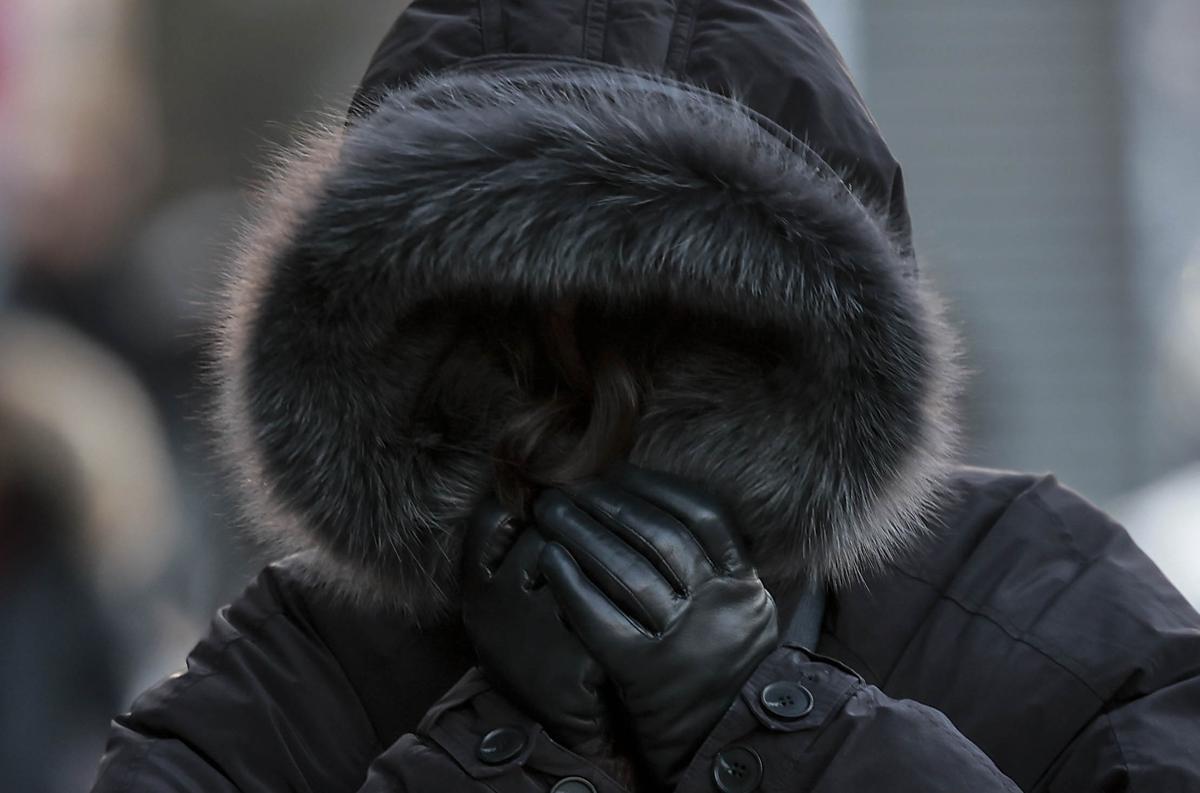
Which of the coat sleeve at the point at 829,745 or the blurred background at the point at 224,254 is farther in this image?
the blurred background at the point at 224,254

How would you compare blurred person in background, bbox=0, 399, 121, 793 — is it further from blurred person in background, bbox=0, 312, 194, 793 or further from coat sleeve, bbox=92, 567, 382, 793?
coat sleeve, bbox=92, 567, 382, 793

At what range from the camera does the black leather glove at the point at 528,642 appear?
133 cm

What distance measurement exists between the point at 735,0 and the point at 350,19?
3167 millimetres

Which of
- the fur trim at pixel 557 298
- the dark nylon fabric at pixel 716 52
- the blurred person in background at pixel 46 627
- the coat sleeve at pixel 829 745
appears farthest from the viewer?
the blurred person in background at pixel 46 627

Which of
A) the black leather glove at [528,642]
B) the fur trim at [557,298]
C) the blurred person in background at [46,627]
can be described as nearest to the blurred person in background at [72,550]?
the blurred person in background at [46,627]

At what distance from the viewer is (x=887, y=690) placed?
145 centimetres

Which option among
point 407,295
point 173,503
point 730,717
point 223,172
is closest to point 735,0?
point 407,295

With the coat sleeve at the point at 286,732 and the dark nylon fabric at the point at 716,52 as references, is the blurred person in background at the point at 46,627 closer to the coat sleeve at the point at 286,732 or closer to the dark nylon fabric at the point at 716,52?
the coat sleeve at the point at 286,732

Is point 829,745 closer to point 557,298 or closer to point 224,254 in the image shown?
point 557,298

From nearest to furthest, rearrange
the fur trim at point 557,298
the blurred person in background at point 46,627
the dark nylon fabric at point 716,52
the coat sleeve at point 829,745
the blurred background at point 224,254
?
1. the coat sleeve at point 829,745
2. the fur trim at point 557,298
3. the dark nylon fabric at point 716,52
4. the blurred person in background at point 46,627
5. the blurred background at point 224,254

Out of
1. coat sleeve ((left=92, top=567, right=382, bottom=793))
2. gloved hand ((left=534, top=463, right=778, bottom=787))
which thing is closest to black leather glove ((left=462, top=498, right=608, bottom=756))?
gloved hand ((left=534, top=463, right=778, bottom=787))

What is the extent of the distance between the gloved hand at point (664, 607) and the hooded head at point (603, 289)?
0.24ft

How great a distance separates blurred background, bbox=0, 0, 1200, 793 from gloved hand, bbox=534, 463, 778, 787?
48 centimetres

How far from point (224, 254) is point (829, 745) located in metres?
1.86
